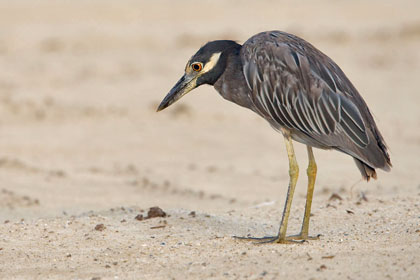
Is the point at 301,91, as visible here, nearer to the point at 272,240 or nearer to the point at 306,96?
the point at 306,96

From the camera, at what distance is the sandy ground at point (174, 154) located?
5977 mm

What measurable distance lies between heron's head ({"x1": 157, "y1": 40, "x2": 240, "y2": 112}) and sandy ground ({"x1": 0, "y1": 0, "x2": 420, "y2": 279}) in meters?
1.32

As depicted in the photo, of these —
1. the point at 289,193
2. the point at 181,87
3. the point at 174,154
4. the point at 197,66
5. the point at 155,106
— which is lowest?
the point at 289,193

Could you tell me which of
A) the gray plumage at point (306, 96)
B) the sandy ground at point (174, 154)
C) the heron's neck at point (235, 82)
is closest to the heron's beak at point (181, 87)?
the heron's neck at point (235, 82)

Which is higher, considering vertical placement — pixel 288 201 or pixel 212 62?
pixel 212 62

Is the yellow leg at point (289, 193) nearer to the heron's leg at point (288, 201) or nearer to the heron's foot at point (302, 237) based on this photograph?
the heron's leg at point (288, 201)

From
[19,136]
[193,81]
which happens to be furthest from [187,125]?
[193,81]

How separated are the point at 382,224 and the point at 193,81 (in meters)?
2.09

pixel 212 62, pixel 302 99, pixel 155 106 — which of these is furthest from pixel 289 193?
pixel 155 106

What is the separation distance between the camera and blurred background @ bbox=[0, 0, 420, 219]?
408 inches

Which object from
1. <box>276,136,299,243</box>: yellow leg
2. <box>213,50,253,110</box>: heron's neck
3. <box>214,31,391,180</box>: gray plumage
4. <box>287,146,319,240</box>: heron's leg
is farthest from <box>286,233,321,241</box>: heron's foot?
<box>213,50,253,110</box>: heron's neck

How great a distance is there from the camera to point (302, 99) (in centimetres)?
634

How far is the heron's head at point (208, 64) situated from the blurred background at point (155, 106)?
2435 mm

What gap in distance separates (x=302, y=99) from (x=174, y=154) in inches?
261
